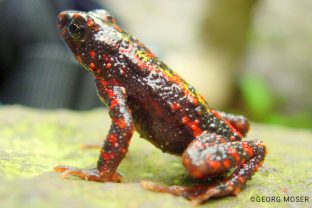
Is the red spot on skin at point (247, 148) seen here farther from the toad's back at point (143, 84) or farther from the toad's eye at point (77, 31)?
the toad's eye at point (77, 31)

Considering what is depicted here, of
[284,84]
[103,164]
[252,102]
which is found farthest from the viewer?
[284,84]

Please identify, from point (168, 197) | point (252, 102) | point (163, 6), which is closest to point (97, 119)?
point (168, 197)

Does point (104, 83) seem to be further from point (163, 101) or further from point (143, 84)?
point (163, 101)

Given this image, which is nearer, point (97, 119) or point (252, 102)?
point (97, 119)

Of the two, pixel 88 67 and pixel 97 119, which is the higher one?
pixel 88 67

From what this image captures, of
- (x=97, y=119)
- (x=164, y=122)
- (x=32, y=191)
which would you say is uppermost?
(x=164, y=122)

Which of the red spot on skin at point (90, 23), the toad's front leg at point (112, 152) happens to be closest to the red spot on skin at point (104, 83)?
the toad's front leg at point (112, 152)

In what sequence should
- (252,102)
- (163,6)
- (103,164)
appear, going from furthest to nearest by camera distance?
(163,6)
(252,102)
(103,164)

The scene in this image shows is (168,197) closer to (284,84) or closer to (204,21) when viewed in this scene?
(204,21)
